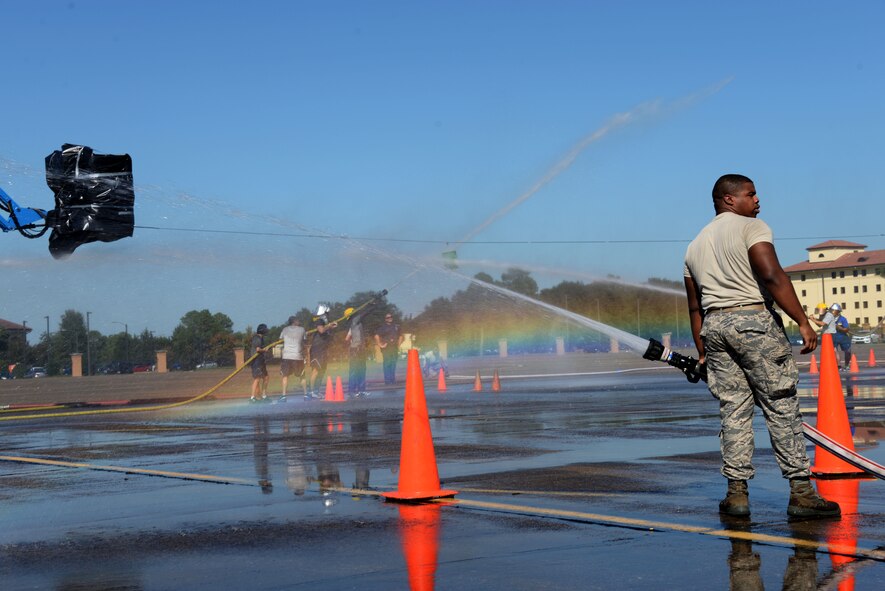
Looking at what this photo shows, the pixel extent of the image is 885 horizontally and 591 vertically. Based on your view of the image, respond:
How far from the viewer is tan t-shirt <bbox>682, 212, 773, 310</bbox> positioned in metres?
6.44

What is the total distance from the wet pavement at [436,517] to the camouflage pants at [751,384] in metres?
0.35

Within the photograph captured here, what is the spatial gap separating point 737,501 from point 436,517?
1.72m

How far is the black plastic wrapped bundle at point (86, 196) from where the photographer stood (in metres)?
17.9

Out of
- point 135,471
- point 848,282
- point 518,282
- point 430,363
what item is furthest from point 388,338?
point 848,282

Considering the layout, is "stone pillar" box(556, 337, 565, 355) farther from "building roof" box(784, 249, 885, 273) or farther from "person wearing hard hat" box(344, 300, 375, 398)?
"building roof" box(784, 249, 885, 273)

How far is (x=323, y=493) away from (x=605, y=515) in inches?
90.9

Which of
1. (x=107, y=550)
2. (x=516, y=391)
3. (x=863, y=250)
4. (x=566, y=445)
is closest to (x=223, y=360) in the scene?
(x=516, y=391)

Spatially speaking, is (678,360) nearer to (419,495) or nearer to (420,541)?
(419,495)

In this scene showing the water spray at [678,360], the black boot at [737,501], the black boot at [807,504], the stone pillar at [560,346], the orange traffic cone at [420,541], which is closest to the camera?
the orange traffic cone at [420,541]

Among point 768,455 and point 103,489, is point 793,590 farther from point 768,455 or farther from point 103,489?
point 103,489

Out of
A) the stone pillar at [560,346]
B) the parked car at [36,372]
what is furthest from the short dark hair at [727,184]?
the stone pillar at [560,346]

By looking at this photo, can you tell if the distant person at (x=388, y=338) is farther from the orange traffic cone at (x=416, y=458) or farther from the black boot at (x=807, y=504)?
the black boot at (x=807, y=504)

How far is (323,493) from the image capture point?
7.93 m

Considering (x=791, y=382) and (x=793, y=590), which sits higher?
(x=791, y=382)
